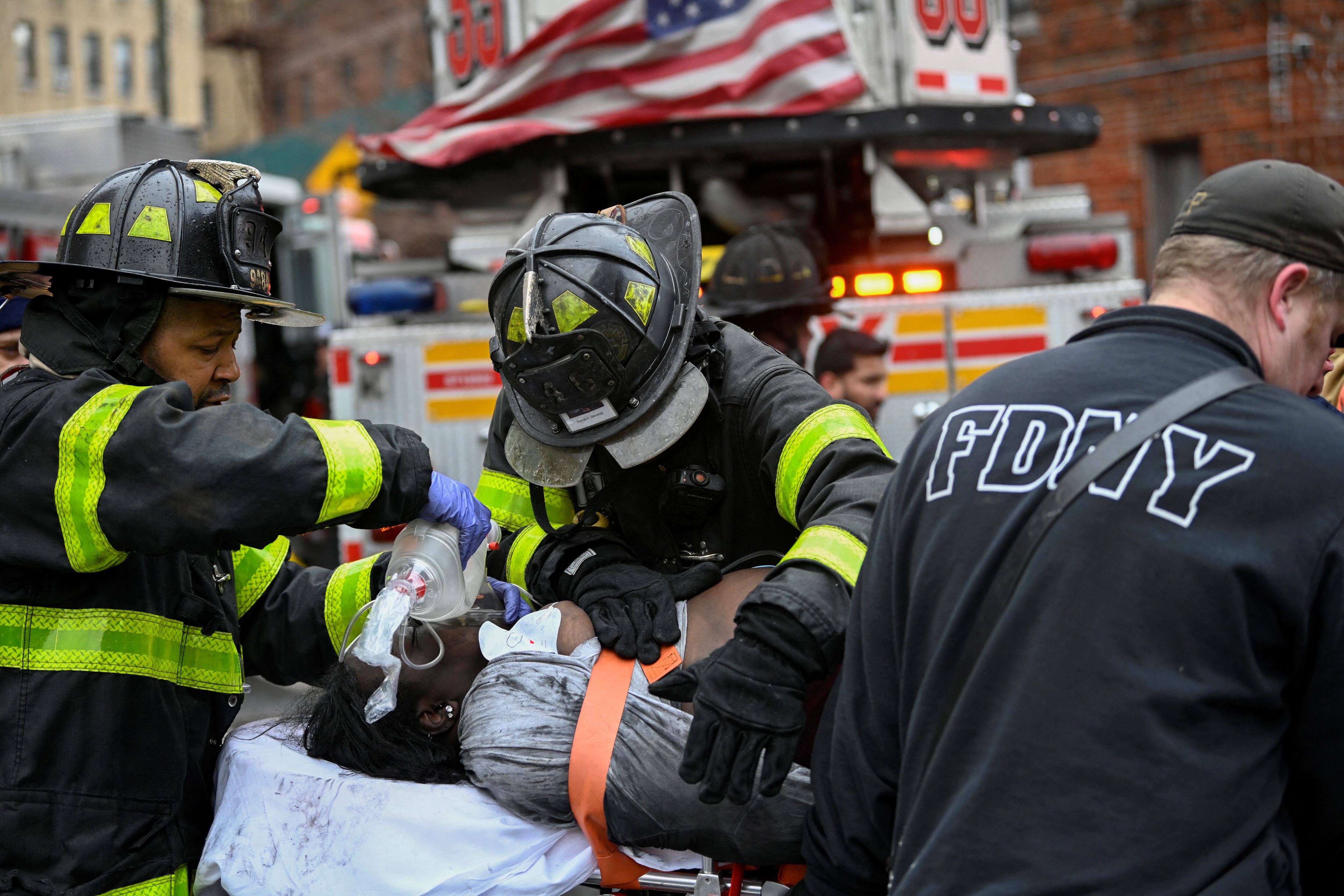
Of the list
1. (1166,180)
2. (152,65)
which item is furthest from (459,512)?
(152,65)

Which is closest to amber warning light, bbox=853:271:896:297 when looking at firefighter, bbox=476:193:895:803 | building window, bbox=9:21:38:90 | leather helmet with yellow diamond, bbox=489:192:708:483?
firefighter, bbox=476:193:895:803

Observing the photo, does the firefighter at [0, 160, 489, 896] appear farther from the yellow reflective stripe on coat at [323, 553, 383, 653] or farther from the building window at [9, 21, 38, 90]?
the building window at [9, 21, 38, 90]

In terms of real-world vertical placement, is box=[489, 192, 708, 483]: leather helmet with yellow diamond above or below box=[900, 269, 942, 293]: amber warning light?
below

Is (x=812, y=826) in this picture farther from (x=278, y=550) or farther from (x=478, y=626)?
(x=278, y=550)

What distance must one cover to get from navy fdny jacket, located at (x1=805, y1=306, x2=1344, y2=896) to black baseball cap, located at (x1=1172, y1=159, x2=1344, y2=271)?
5.3 inches

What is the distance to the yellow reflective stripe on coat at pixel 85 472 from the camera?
2.12 meters

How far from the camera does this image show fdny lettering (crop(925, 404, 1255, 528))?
5.04 feet

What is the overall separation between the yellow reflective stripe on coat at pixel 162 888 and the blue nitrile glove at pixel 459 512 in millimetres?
802

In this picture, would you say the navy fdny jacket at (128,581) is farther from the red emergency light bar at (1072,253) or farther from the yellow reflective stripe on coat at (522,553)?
the red emergency light bar at (1072,253)

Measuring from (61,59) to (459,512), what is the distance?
39.1 metres

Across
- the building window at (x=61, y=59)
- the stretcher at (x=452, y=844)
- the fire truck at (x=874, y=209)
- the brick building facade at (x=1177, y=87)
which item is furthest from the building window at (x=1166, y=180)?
the building window at (x=61, y=59)

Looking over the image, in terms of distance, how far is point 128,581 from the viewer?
2391mm

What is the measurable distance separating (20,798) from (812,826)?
139 centimetres

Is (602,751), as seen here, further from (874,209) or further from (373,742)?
(874,209)
